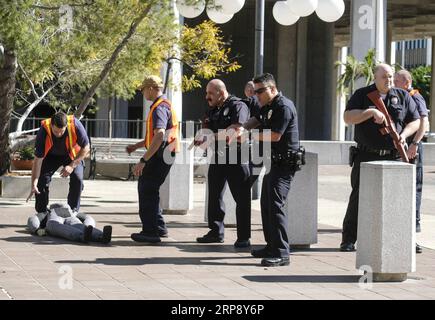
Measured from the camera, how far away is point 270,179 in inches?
388

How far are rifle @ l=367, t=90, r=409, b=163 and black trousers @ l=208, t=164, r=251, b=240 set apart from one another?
67.3 inches

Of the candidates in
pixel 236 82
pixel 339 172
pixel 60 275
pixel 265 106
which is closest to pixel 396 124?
pixel 265 106

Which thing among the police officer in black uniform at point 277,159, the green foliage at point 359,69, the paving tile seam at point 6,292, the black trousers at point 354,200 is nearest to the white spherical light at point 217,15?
the black trousers at point 354,200

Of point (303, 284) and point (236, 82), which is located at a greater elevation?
point (236, 82)

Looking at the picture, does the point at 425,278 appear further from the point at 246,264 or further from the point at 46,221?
the point at 46,221

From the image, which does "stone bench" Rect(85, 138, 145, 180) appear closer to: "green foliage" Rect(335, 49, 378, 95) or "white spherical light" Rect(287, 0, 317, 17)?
"white spherical light" Rect(287, 0, 317, 17)

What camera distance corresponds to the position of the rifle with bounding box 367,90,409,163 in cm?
1037

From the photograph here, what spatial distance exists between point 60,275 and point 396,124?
4012 mm

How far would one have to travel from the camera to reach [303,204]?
11.2 m

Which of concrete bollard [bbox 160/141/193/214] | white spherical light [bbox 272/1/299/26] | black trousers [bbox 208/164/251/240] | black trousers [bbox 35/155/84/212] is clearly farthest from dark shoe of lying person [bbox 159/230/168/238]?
white spherical light [bbox 272/1/299/26]

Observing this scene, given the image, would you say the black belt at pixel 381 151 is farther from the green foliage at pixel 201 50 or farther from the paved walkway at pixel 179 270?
the green foliage at pixel 201 50
